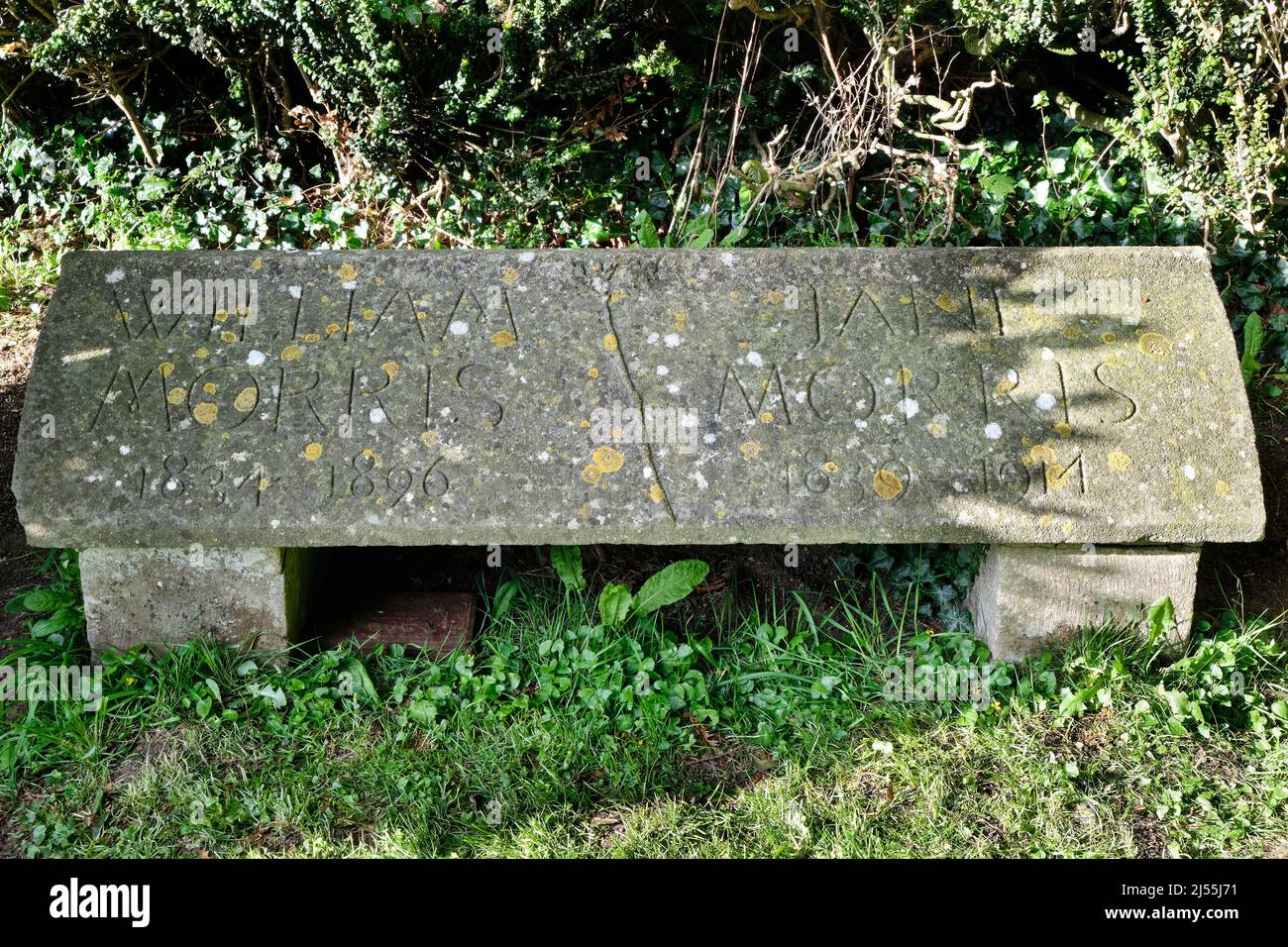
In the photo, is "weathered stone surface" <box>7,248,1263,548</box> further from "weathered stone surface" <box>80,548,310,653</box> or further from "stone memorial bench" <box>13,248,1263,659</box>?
"weathered stone surface" <box>80,548,310,653</box>

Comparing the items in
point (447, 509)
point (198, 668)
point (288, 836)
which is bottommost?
point (288, 836)

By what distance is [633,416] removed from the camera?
2.88 m

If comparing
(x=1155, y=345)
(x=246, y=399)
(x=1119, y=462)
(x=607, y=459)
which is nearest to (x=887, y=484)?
(x=1119, y=462)

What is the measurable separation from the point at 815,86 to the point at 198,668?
3.89 metres

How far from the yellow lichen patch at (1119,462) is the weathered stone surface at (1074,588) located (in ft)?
0.91

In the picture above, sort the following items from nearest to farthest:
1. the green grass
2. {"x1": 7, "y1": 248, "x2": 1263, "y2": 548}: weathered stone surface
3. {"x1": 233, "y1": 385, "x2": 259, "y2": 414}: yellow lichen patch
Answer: the green grass → {"x1": 7, "y1": 248, "x2": 1263, "y2": 548}: weathered stone surface → {"x1": 233, "y1": 385, "x2": 259, "y2": 414}: yellow lichen patch

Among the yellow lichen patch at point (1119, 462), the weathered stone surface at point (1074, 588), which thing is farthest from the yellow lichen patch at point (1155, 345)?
the weathered stone surface at point (1074, 588)

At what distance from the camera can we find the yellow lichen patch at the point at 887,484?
280 cm

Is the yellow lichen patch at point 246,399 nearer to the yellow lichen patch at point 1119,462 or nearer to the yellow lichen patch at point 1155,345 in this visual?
the yellow lichen patch at point 1119,462

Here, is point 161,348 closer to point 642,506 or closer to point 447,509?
point 447,509

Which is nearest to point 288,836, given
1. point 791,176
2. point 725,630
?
point 725,630

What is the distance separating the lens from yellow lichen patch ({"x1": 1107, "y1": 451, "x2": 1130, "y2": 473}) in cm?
282

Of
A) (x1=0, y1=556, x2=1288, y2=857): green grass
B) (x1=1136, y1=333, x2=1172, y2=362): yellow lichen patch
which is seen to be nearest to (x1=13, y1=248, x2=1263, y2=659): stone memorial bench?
(x1=1136, y1=333, x2=1172, y2=362): yellow lichen patch

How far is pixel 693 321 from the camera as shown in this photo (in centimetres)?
304
